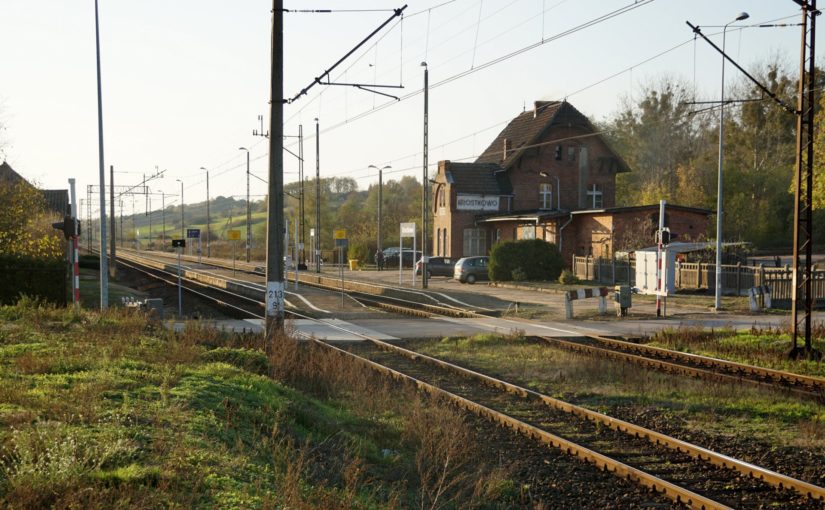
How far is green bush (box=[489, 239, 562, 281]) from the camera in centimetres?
4278

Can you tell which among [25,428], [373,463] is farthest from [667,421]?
[25,428]

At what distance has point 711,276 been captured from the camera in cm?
3428

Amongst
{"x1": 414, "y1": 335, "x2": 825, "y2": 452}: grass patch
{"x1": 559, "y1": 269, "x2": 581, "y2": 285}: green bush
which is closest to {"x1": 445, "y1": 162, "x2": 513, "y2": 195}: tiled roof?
{"x1": 559, "y1": 269, "x2": 581, "y2": 285}: green bush

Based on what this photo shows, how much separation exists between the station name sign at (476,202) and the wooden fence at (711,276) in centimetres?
1494

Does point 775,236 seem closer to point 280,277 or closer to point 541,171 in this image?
point 541,171

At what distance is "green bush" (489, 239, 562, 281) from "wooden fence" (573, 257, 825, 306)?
104 inches

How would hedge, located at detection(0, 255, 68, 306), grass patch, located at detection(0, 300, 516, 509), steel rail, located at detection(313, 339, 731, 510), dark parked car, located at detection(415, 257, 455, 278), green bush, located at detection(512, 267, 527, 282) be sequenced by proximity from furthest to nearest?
dark parked car, located at detection(415, 257, 455, 278) → green bush, located at detection(512, 267, 527, 282) → hedge, located at detection(0, 255, 68, 306) → steel rail, located at detection(313, 339, 731, 510) → grass patch, located at detection(0, 300, 516, 509)

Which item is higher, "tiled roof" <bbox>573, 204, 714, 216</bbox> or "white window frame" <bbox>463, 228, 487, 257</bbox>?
"tiled roof" <bbox>573, 204, 714, 216</bbox>

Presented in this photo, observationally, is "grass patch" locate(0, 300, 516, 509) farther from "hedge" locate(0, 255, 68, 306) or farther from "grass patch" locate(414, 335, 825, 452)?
"hedge" locate(0, 255, 68, 306)

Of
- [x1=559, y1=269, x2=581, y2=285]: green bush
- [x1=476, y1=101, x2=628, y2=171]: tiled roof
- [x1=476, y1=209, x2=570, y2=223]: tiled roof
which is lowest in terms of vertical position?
[x1=559, y1=269, x2=581, y2=285]: green bush

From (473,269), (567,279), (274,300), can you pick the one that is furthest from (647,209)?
(274,300)

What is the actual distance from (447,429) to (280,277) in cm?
741

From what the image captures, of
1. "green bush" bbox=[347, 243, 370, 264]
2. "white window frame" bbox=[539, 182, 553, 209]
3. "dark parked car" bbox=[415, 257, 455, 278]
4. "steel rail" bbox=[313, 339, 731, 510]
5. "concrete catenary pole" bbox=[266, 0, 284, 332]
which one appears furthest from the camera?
"green bush" bbox=[347, 243, 370, 264]

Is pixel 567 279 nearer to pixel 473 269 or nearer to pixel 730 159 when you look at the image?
pixel 473 269
